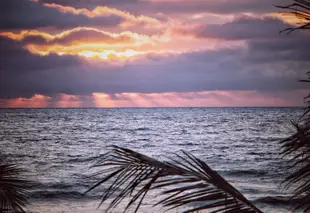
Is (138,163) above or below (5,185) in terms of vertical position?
above

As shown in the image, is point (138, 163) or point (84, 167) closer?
point (138, 163)

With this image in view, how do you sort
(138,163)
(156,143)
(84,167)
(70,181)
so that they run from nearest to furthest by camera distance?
(138,163), (70,181), (84,167), (156,143)

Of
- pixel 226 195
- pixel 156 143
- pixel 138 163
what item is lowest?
pixel 156 143

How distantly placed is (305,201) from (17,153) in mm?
32845

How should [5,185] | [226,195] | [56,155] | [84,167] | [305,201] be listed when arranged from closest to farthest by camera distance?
[226,195], [305,201], [5,185], [84,167], [56,155]

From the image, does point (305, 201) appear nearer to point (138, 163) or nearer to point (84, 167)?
point (138, 163)

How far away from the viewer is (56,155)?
3136cm

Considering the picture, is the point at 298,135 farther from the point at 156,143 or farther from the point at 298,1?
the point at 156,143

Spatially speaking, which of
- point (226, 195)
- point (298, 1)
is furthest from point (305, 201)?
point (298, 1)

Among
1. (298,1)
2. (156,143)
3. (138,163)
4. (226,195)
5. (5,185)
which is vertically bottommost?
(156,143)

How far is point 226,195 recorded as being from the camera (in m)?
1.64

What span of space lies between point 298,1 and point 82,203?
13.5 metres

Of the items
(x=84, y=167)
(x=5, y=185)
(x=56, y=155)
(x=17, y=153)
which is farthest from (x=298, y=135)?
(x=17, y=153)

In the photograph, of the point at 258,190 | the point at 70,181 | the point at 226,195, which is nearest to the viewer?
the point at 226,195
